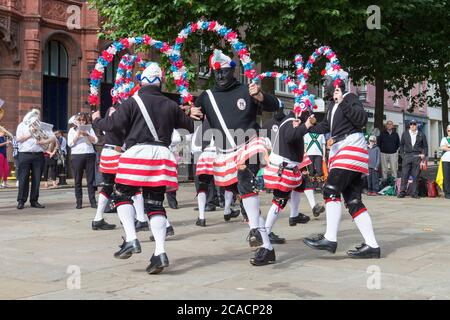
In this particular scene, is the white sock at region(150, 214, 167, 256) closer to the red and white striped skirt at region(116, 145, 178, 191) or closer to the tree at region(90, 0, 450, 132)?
the red and white striped skirt at region(116, 145, 178, 191)

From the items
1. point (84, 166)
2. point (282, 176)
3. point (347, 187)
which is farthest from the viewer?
point (84, 166)

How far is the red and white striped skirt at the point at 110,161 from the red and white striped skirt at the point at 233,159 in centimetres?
243

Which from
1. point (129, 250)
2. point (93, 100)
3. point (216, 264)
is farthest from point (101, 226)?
point (216, 264)

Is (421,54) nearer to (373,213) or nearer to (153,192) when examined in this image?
(373,213)

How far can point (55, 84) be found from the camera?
24.5 meters

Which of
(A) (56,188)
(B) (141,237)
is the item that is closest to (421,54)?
(A) (56,188)

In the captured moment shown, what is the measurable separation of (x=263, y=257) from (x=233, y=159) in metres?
1.15

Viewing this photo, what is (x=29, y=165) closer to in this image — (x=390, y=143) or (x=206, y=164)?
(x=206, y=164)

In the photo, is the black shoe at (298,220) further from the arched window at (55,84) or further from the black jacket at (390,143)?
the arched window at (55,84)

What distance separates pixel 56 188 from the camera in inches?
741

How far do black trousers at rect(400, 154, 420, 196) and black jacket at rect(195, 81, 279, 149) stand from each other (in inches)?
383

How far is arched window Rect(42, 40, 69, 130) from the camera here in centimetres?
2414

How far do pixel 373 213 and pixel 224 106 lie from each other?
585cm

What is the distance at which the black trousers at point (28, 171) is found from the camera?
12.3 m
